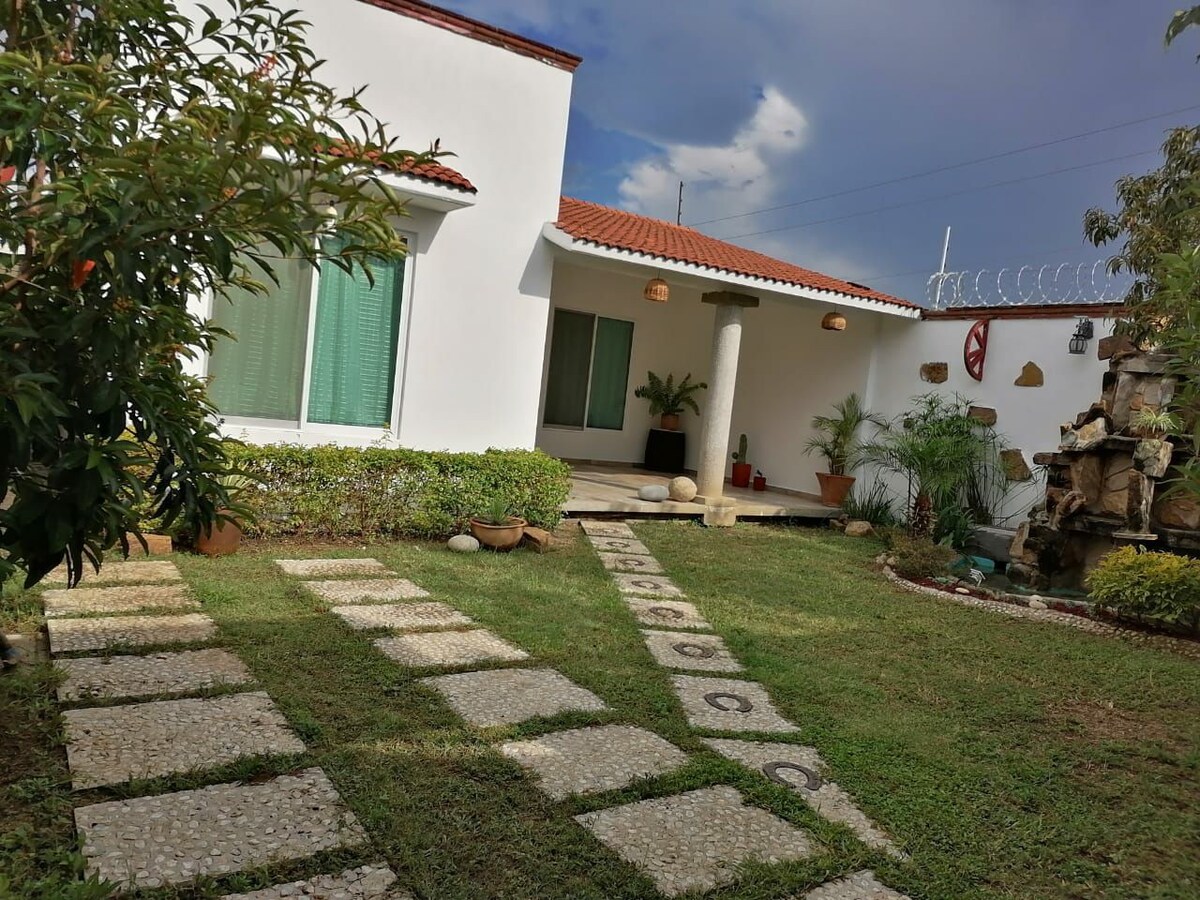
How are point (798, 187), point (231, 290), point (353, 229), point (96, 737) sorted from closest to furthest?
point (353, 229) < point (96, 737) < point (231, 290) < point (798, 187)

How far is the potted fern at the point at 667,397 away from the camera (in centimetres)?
1276

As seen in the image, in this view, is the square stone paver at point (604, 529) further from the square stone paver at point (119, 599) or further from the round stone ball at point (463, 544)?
the square stone paver at point (119, 599)

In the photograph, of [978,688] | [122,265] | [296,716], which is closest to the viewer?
[122,265]

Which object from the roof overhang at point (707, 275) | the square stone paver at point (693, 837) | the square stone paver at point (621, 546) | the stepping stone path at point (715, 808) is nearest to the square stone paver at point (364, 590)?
the stepping stone path at point (715, 808)

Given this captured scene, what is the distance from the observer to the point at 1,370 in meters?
1.58

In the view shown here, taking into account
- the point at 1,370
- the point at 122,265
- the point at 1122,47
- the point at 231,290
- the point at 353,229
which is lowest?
the point at 1,370

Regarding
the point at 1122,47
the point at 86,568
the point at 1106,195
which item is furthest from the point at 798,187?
the point at 86,568

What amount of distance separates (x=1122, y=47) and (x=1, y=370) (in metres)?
5.70

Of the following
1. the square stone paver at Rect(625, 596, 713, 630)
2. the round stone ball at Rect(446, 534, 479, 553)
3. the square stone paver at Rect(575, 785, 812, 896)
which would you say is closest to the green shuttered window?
the round stone ball at Rect(446, 534, 479, 553)

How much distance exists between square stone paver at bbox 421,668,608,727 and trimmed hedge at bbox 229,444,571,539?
3059 millimetres

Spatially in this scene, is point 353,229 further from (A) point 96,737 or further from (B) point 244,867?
(A) point 96,737

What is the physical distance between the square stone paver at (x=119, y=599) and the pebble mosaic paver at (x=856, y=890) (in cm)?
378

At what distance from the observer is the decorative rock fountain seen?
7090mm

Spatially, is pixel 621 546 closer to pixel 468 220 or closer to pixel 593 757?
pixel 468 220
